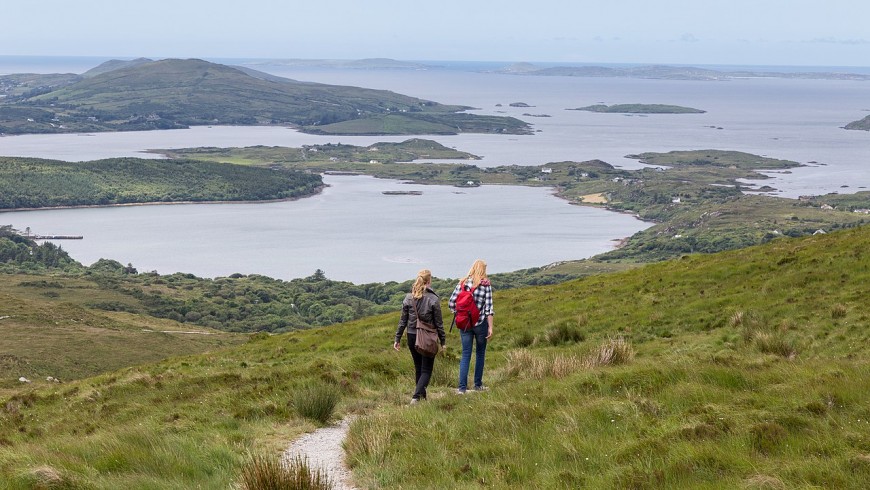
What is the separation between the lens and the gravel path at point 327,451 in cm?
930

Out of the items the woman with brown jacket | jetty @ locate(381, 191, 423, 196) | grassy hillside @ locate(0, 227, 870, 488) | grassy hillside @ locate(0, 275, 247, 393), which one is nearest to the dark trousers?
the woman with brown jacket

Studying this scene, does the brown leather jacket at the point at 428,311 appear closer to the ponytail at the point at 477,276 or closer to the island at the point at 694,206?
the ponytail at the point at 477,276

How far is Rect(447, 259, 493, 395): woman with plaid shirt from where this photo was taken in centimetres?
1383

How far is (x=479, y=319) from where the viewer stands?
1392 cm

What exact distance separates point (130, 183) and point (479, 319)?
183 meters

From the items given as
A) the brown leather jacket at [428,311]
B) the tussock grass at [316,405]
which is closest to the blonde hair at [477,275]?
the brown leather jacket at [428,311]

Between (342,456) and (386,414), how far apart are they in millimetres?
1436

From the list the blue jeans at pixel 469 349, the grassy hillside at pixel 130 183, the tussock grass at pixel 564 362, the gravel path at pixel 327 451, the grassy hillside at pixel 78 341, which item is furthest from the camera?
the grassy hillside at pixel 130 183

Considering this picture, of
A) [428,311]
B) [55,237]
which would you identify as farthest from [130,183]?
[428,311]

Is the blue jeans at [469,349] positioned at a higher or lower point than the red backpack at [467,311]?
lower

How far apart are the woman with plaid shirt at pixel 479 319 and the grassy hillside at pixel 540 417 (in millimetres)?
A: 408

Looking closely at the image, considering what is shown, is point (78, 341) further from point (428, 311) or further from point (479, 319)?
point (479, 319)

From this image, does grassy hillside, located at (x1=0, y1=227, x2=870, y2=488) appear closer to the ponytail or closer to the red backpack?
the red backpack

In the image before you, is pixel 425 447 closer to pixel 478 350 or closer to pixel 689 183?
pixel 478 350
